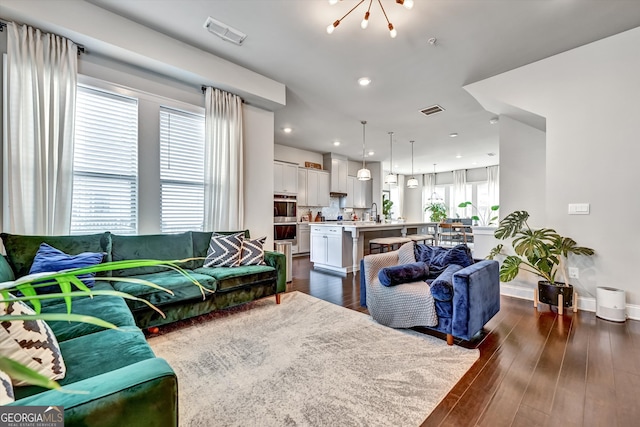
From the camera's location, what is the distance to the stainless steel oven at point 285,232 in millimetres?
6790

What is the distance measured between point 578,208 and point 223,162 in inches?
164

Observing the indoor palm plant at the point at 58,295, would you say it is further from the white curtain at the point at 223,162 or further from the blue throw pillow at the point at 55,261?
the white curtain at the point at 223,162

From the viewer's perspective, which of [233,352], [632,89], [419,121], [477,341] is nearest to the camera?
[233,352]

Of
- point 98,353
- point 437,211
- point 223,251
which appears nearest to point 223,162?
point 223,251

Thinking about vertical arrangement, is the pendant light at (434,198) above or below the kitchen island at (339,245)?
above

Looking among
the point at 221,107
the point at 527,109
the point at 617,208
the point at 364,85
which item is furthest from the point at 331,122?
the point at 617,208

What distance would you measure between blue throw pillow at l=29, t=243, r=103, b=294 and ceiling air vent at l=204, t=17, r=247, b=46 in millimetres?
2381

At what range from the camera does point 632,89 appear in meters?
2.91

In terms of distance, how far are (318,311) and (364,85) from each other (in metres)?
3.06

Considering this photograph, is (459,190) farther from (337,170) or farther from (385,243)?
(385,243)

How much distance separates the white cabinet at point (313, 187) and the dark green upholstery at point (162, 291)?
4.94 m

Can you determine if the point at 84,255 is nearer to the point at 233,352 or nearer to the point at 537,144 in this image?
the point at 233,352

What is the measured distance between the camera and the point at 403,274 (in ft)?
8.82

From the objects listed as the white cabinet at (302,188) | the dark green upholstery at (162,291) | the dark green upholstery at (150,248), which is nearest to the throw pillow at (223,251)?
the dark green upholstery at (150,248)
